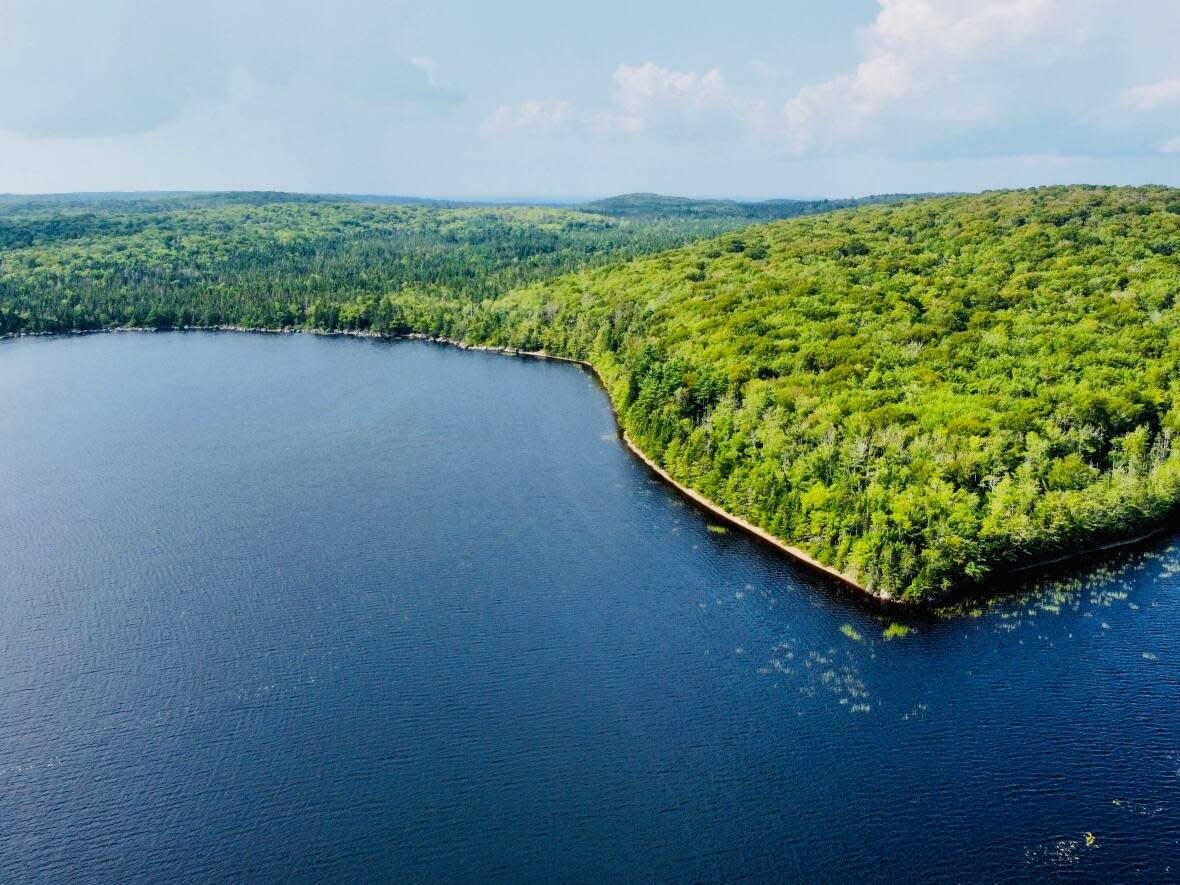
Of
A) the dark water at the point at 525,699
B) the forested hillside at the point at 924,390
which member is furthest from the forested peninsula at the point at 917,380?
the dark water at the point at 525,699

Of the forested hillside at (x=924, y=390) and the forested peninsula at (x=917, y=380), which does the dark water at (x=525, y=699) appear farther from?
the forested peninsula at (x=917, y=380)

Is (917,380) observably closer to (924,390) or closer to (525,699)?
(924,390)

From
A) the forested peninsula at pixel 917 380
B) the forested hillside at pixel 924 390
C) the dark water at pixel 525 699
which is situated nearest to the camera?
the dark water at pixel 525 699

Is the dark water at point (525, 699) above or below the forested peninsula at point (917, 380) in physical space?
below

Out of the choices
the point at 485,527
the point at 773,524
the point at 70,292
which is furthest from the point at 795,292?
the point at 70,292

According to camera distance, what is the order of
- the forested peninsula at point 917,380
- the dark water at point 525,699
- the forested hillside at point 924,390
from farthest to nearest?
the forested peninsula at point 917,380 < the forested hillside at point 924,390 < the dark water at point 525,699

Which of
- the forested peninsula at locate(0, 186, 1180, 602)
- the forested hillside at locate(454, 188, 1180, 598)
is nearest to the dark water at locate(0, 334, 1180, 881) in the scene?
the forested hillside at locate(454, 188, 1180, 598)
